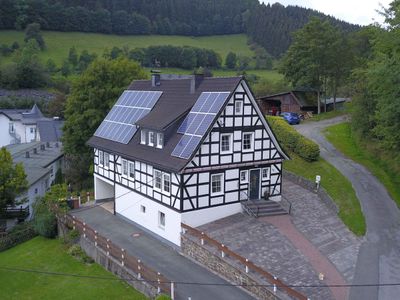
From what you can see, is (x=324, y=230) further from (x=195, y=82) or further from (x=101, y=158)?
(x=101, y=158)

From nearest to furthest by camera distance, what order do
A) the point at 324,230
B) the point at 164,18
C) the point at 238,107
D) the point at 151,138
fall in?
1. the point at 324,230
2. the point at 238,107
3. the point at 151,138
4. the point at 164,18

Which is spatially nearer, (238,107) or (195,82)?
(238,107)

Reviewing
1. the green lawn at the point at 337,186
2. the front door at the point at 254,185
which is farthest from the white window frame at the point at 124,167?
the green lawn at the point at 337,186

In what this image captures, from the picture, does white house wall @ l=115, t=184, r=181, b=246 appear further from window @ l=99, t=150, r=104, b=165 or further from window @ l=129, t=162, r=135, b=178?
window @ l=99, t=150, r=104, b=165

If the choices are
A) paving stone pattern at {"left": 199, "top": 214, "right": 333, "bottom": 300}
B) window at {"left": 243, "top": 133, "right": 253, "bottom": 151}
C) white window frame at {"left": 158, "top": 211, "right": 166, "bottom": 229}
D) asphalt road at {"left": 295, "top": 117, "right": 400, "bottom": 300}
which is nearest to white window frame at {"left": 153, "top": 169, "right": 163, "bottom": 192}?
white window frame at {"left": 158, "top": 211, "right": 166, "bottom": 229}

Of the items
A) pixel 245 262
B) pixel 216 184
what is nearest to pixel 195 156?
pixel 216 184

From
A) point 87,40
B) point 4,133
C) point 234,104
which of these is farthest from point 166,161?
point 87,40

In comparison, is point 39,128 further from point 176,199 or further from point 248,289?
point 248,289

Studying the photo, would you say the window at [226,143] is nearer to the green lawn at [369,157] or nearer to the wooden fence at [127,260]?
the wooden fence at [127,260]
